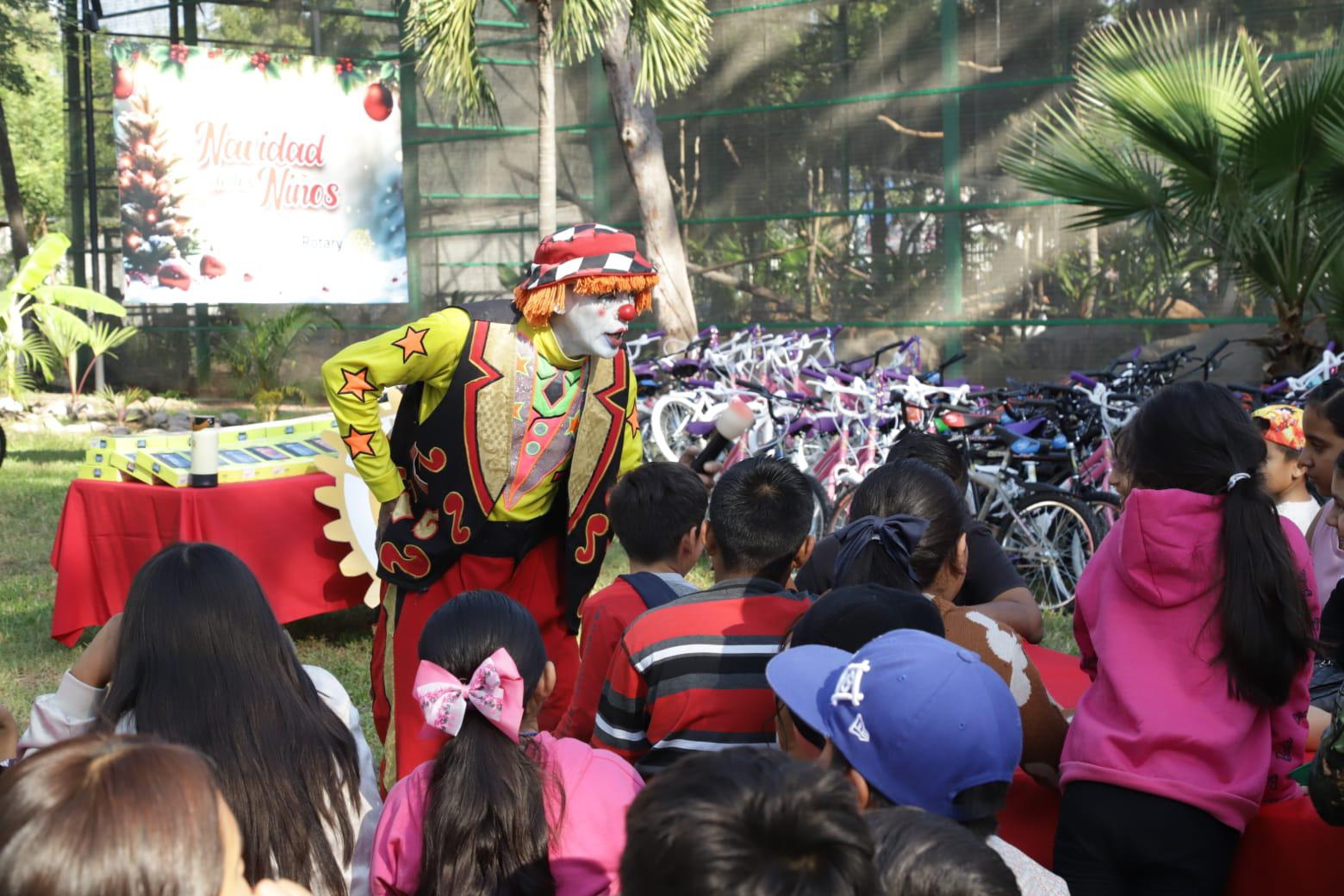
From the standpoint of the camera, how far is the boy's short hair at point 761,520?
9.30ft

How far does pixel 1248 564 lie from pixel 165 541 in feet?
15.6

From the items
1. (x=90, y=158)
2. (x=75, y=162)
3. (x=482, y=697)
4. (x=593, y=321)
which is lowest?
(x=482, y=697)

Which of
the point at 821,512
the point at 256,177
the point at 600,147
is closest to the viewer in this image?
the point at 821,512

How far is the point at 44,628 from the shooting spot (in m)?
6.64

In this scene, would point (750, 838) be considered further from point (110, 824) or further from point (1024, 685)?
point (1024, 685)

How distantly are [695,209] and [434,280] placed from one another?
4.58m

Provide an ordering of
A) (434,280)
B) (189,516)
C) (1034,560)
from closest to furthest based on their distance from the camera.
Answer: (189,516) → (1034,560) → (434,280)

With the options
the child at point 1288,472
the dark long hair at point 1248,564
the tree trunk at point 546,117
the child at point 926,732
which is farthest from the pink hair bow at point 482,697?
the tree trunk at point 546,117

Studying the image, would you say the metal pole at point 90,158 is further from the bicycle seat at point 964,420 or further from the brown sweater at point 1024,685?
the brown sweater at point 1024,685

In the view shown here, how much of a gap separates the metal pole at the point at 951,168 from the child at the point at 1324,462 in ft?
30.9

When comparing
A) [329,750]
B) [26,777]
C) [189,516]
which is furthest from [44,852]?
[189,516]

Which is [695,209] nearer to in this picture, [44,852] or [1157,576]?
[1157,576]


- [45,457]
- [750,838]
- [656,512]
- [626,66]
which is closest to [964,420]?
[656,512]

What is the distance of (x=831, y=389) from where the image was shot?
25.6ft
